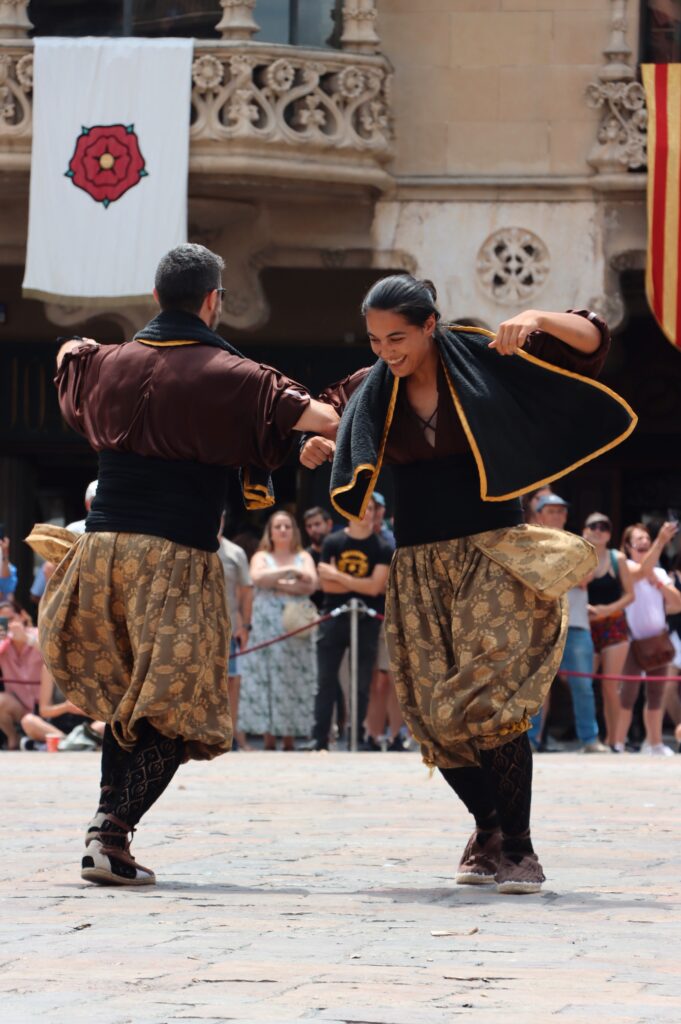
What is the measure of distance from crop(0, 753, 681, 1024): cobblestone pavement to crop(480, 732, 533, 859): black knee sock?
19 cm

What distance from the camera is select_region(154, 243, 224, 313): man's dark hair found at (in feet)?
21.9

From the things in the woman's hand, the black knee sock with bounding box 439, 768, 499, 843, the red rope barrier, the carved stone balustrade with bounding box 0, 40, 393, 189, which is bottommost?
the black knee sock with bounding box 439, 768, 499, 843

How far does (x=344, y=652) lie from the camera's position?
14.6 m

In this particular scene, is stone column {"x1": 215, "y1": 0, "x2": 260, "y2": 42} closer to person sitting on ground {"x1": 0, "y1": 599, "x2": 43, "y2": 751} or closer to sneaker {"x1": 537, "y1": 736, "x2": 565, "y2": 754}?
person sitting on ground {"x1": 0, "y1": 599, "x2": 43, "y2": 751}

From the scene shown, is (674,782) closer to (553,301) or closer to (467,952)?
(467,952)

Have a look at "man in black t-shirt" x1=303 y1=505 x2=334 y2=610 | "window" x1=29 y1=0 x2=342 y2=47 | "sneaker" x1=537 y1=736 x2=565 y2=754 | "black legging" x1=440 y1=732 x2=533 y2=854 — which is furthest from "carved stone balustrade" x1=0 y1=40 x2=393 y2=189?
"black legging" x1=440 y1=732 x2=533 y2=854

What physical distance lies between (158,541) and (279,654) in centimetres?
850

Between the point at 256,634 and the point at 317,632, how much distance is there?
0.55m

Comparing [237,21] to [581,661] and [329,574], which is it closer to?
[329,574]

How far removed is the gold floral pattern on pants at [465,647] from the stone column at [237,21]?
12609 millimetres

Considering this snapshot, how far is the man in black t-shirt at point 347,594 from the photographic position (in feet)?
47.1

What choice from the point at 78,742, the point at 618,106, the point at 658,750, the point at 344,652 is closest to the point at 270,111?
the point at 618,106

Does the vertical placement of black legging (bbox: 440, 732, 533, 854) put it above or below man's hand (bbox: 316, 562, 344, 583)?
below

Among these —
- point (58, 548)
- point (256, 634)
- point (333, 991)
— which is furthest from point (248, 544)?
point (333, 991)
